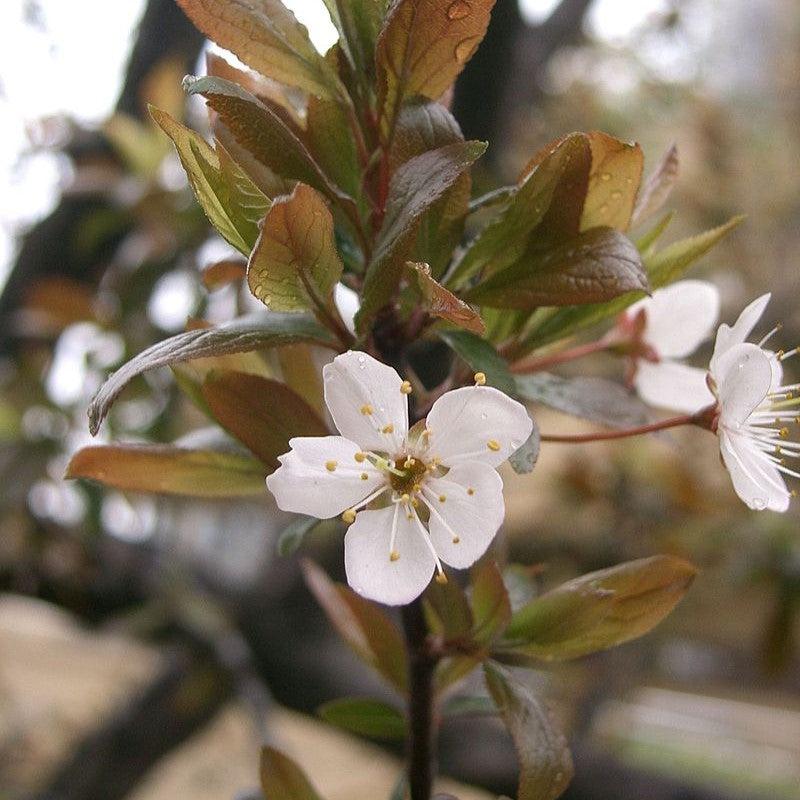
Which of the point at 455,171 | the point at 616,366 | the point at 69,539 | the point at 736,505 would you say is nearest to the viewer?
the point at 455,171

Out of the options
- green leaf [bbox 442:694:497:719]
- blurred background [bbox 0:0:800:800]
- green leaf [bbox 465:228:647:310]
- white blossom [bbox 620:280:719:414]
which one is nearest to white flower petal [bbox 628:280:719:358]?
white blossom [bbox 620:280:719:414]

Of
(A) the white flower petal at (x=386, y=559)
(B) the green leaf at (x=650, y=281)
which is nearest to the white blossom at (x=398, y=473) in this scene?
(A) the white flower petal at (x=386, y=559)

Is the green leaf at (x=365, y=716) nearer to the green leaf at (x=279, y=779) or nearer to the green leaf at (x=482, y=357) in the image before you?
the green leaf at (x=279, y=779)

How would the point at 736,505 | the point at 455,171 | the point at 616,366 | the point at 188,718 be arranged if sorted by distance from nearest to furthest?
the point at 455,171 → the point at 188,718 → the point at 736,505 → the point at 616,366

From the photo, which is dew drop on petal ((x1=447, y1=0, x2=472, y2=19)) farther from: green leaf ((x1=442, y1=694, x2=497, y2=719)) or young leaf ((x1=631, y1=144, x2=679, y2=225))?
green leaf ((x1=442, y1=694, x2=497, y2=719))

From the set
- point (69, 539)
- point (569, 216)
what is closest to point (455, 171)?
point (569, 216)

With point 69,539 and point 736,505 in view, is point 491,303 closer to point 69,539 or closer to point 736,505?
point 69,539

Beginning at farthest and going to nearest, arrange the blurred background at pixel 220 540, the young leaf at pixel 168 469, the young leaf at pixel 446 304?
the blurred background at pixel 220 540 < the young leaf at pixel 168 469 < the young leaf at pixel 446 304

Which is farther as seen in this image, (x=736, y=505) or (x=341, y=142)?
(x=736, y=505)
